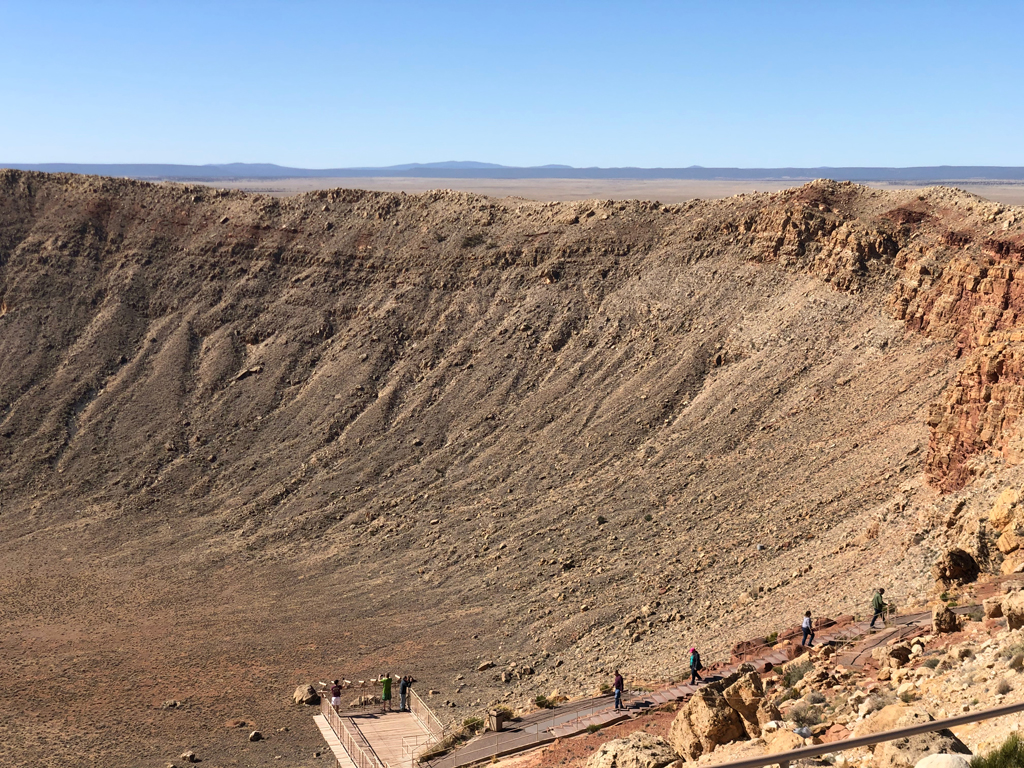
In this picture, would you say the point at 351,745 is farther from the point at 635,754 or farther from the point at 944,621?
the point at 944,621

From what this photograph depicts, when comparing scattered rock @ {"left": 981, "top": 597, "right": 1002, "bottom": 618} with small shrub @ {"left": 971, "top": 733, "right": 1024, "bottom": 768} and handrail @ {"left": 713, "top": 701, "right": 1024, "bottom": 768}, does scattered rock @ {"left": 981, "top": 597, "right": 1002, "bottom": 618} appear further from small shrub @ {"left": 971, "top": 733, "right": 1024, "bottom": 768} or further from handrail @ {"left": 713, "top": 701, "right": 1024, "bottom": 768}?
handrail @ {"left": 713, "top": 701, "right": 1024, "bottom": 768}

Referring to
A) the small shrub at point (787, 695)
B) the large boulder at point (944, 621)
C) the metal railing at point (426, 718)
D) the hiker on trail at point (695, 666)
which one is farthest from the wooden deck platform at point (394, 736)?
the large boulder at point (944, 621)

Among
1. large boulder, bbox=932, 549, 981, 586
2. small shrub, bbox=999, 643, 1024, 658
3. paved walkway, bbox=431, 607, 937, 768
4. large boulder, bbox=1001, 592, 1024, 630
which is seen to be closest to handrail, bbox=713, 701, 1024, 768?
small shrub, bbox=999, 643, 1024, 658

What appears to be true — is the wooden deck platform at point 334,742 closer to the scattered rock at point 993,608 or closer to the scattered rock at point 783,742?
the scattered rock at point 783,742

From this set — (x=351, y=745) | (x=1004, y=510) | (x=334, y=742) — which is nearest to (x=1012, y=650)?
(x=1004, y=510)

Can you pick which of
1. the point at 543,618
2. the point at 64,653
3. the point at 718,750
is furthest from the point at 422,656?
the point at 718,750
